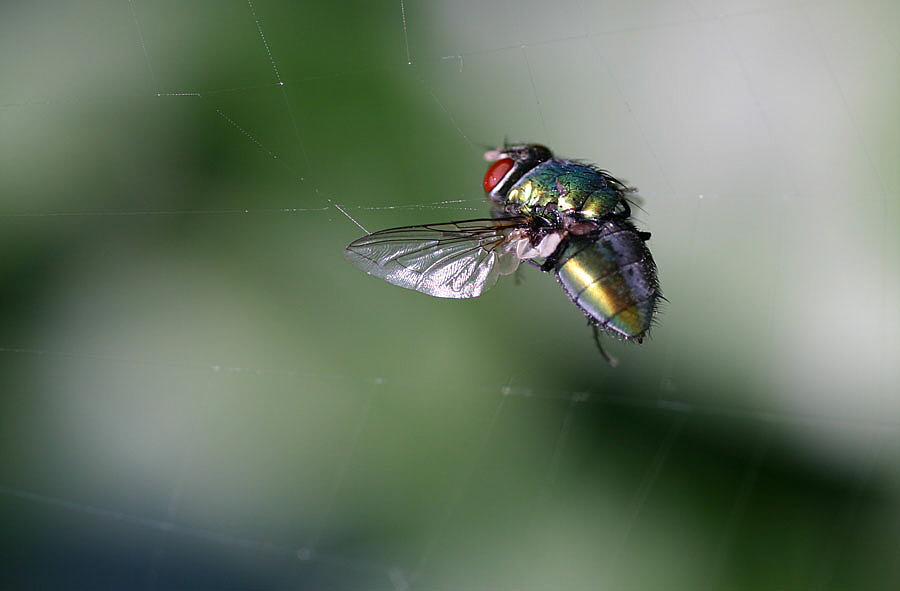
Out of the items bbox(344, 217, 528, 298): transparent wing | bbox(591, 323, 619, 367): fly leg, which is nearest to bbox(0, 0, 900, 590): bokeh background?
bbox(591, 323, 619, 367): fly leg

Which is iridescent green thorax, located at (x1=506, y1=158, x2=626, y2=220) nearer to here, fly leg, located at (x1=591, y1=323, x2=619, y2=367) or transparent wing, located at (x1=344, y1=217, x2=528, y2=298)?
transparent wing, located at (x1=344, y1=217, x2=528, y2=298)

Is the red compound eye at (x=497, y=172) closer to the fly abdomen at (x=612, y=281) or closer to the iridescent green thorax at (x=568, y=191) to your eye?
the iridescent green thorax at (x=568, y=191)

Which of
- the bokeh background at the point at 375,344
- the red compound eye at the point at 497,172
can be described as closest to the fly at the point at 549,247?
the red compound eye at the point at 497,172

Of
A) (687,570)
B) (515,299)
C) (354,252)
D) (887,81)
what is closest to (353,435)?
(515,299)

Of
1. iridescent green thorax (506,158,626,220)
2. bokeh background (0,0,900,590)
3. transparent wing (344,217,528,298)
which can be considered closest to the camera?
transparent wing (344,217,528,298)

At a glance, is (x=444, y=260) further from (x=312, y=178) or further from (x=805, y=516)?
(x=805, y=516)

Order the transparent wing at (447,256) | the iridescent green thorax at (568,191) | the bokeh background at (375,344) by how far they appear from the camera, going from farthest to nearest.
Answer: the bokeh background at (375,344) < the iridescent green thorax at (568,191) < the transparent wing at (447,256)
